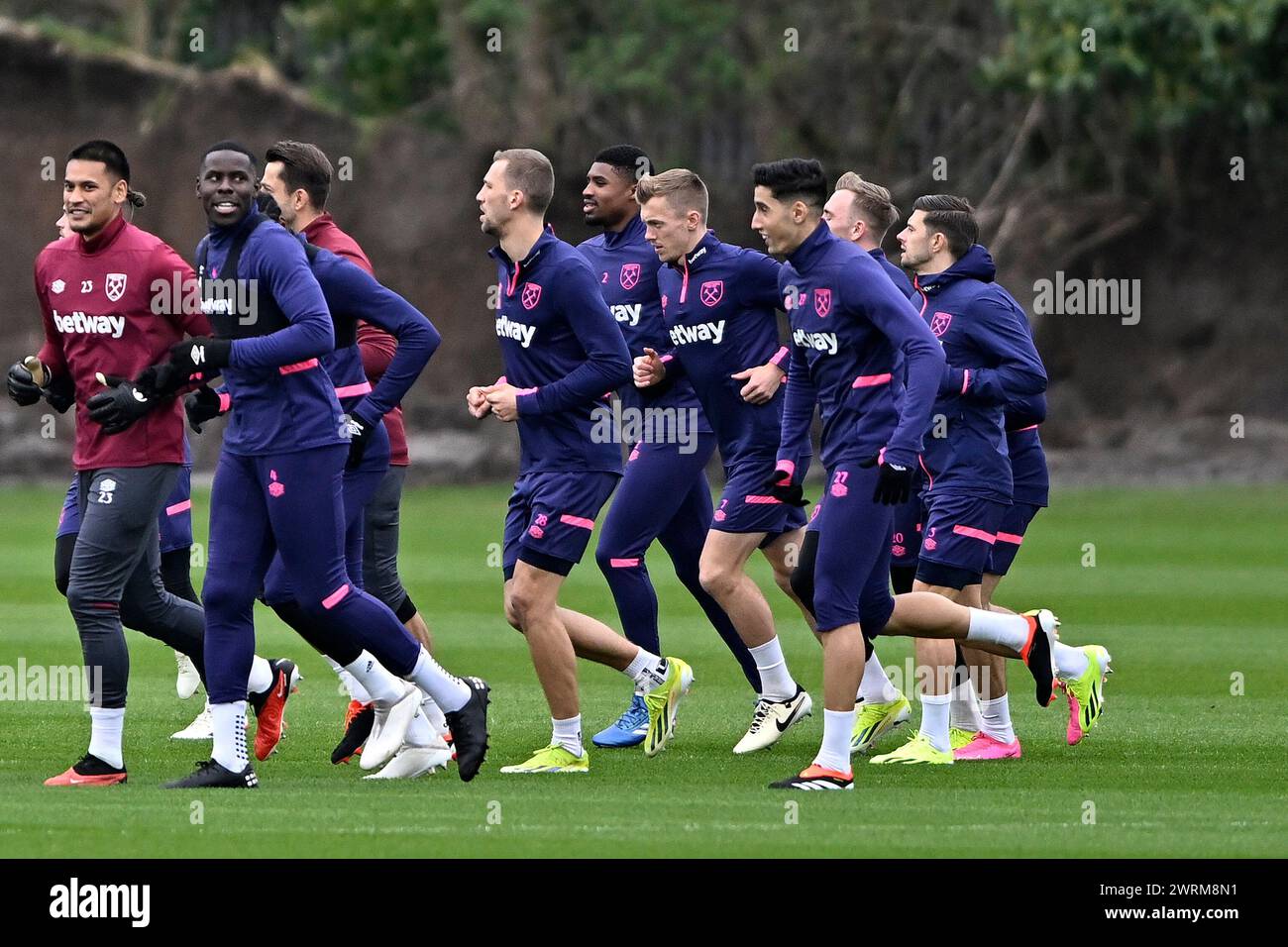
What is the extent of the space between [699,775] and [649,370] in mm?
1946

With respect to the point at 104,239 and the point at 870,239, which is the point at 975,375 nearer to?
the point at 870,239

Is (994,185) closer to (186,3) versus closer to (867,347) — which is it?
(186,3)

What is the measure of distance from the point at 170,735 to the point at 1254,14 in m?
19.8

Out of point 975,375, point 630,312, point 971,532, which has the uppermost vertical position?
point 630,312

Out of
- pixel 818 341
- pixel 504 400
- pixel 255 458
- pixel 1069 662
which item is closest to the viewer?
pixel 255 458

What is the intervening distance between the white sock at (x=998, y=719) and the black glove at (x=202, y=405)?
3450 mm

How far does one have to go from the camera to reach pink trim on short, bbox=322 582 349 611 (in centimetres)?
814

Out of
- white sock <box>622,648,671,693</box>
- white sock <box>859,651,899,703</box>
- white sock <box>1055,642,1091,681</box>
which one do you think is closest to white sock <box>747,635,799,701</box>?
white sock <box>859,651,899,703</box>

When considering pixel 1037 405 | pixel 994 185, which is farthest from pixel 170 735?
pixel 994 185

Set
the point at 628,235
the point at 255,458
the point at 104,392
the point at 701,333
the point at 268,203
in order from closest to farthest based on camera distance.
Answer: the point at 255,458
the point at 104,392
the point at 268,203
the point at 701,333
the point at 628,235

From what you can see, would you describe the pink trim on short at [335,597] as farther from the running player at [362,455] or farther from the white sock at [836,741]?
the white sock at [836,741]

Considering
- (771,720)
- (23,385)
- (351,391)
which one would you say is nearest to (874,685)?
(771,720)

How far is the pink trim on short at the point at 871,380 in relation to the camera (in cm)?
847

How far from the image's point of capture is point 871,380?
27.8ft
